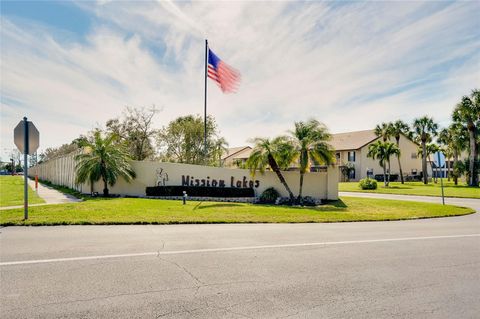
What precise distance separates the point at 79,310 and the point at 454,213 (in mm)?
18091

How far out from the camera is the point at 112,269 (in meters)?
5.50

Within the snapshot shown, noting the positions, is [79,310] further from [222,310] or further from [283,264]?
[283,264]

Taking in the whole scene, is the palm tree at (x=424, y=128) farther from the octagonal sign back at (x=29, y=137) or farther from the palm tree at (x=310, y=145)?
the octagonal sign back at (x=29, y=137)

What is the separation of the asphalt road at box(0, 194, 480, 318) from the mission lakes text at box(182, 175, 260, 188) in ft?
46.5

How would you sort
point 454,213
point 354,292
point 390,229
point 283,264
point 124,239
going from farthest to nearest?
1. point 454,213
2. point 390,229
3. point 124,239
4. point 283,264
5. point 354,292

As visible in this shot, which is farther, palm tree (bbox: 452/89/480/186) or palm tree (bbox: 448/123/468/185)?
palm tree (bbox: 448/123/468/185)

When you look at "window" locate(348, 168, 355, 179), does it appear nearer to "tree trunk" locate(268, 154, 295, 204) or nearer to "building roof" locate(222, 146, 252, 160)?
"building roof" locate(222, 146, 252, 160)

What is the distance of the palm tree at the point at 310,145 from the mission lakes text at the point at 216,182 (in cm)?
400

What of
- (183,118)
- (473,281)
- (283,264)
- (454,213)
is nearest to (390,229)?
(473,281)

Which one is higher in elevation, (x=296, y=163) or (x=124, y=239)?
(x=296, y=163)

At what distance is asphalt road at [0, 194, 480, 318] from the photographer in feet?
13.5

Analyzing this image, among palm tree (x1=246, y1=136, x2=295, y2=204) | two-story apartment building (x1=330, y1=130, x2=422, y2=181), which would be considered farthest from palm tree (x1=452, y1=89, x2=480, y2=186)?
palm tree (x1=246, y1=136, x2=295, y2=204)

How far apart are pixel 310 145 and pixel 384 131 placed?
44.0 metres

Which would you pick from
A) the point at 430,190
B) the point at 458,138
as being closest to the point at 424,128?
the point at 458,138
